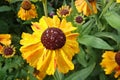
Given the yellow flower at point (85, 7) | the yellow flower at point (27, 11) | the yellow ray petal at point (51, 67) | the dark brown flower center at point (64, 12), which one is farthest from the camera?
the yellow flower at point (27, 11)

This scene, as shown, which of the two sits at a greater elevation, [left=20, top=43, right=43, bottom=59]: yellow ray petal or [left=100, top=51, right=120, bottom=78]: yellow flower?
[left=20, top=43, right=43, bottom=59]: yellow ray petal

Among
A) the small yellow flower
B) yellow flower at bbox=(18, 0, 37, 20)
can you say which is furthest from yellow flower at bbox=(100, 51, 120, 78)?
yellow flower at bbox=(18, 0, 37, 20)

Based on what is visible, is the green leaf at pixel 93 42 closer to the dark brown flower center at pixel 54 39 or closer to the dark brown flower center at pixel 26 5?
the dark brown flower center at pixel 54 39

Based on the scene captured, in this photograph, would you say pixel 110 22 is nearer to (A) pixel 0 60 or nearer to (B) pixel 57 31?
(B) pixel 57 31

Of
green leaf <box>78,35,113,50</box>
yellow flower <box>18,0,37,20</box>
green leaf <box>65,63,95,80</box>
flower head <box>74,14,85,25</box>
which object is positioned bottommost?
green leaf <box>65,63,95,80</box>

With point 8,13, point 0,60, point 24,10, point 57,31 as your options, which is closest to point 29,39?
point 57,31

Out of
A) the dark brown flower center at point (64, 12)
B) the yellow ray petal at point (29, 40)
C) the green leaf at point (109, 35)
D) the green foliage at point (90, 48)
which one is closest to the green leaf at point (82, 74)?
the green foliage at point (90, 48)

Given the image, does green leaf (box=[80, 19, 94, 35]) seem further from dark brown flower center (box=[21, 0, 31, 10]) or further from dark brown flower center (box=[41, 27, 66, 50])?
dark brown flower center (box=[21, 0, 31, 10])
